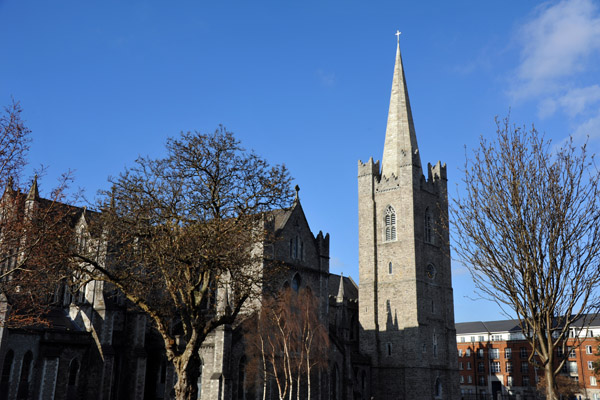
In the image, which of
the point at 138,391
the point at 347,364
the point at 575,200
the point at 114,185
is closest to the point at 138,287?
the point at 114,185

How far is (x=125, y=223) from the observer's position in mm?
22266

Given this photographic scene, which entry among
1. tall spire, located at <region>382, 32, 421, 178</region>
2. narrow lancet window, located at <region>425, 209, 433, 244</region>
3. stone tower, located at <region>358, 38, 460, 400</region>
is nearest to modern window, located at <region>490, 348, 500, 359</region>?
stone tower, located at <region>358, 38, 460, 400</region>

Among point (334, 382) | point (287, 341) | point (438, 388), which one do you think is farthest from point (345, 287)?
point (287, 341)

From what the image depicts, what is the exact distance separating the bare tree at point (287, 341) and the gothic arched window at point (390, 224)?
59.4ft

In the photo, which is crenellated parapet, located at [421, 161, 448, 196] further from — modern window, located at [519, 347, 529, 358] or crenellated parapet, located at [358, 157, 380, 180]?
modern window, located at [519, 347, 529, 358]

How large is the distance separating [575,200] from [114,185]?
16.8 meters

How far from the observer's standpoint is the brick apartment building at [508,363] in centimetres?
8000

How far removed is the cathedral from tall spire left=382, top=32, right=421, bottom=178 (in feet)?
0.46

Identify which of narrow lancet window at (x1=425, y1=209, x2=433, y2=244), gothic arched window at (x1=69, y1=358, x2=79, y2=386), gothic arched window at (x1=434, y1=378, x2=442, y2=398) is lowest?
gothic arched window at (x1=434, y1=378, x2=442, y2=398)

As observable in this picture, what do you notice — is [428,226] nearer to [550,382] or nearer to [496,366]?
[496,366]

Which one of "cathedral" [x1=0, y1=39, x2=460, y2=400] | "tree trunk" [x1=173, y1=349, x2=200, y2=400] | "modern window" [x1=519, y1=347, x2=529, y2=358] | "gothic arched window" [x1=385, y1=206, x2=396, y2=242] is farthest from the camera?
"modern window" [x1=519, y1=347, x2=529, y2=358]

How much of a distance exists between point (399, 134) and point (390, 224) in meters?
11.0

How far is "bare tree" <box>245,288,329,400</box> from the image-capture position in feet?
128

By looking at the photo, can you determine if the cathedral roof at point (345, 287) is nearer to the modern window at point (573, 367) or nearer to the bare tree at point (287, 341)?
the bare tree at point (287, 341)
